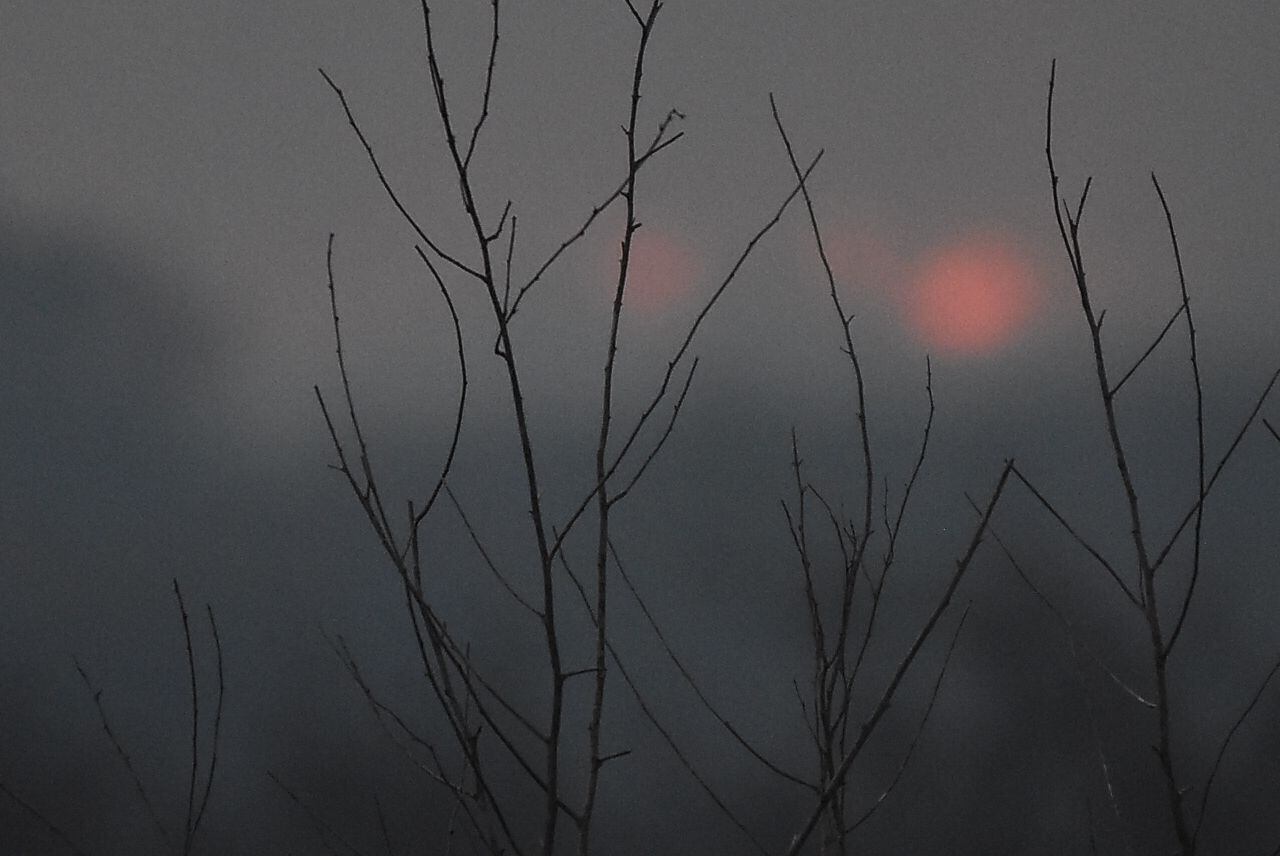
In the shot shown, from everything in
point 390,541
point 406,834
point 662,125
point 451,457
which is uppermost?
point 662,125

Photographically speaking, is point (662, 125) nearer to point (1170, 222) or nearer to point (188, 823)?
point (1170, 222)

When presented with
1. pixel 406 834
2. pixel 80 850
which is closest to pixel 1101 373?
pixel 406 834

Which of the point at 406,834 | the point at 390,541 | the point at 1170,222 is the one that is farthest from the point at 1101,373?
the point at 406,834

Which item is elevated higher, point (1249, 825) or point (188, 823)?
point (188, 823)

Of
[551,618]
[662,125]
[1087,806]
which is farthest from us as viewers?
[1087,806]

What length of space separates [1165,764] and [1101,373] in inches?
21.5

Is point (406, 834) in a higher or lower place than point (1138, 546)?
lower

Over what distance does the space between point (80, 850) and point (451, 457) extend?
0.93 m

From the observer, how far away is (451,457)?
135 cm

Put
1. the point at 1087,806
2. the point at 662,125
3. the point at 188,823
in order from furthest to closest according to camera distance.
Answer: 1. the point at 1087,806
2. the point at 188,823
3. the point at 662,125

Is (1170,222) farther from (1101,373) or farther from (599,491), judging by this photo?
(599,491)

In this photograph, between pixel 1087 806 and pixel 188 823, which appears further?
pixel 1087 806

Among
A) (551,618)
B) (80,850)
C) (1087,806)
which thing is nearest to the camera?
(551,618)

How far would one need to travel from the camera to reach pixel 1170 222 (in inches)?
61.3
